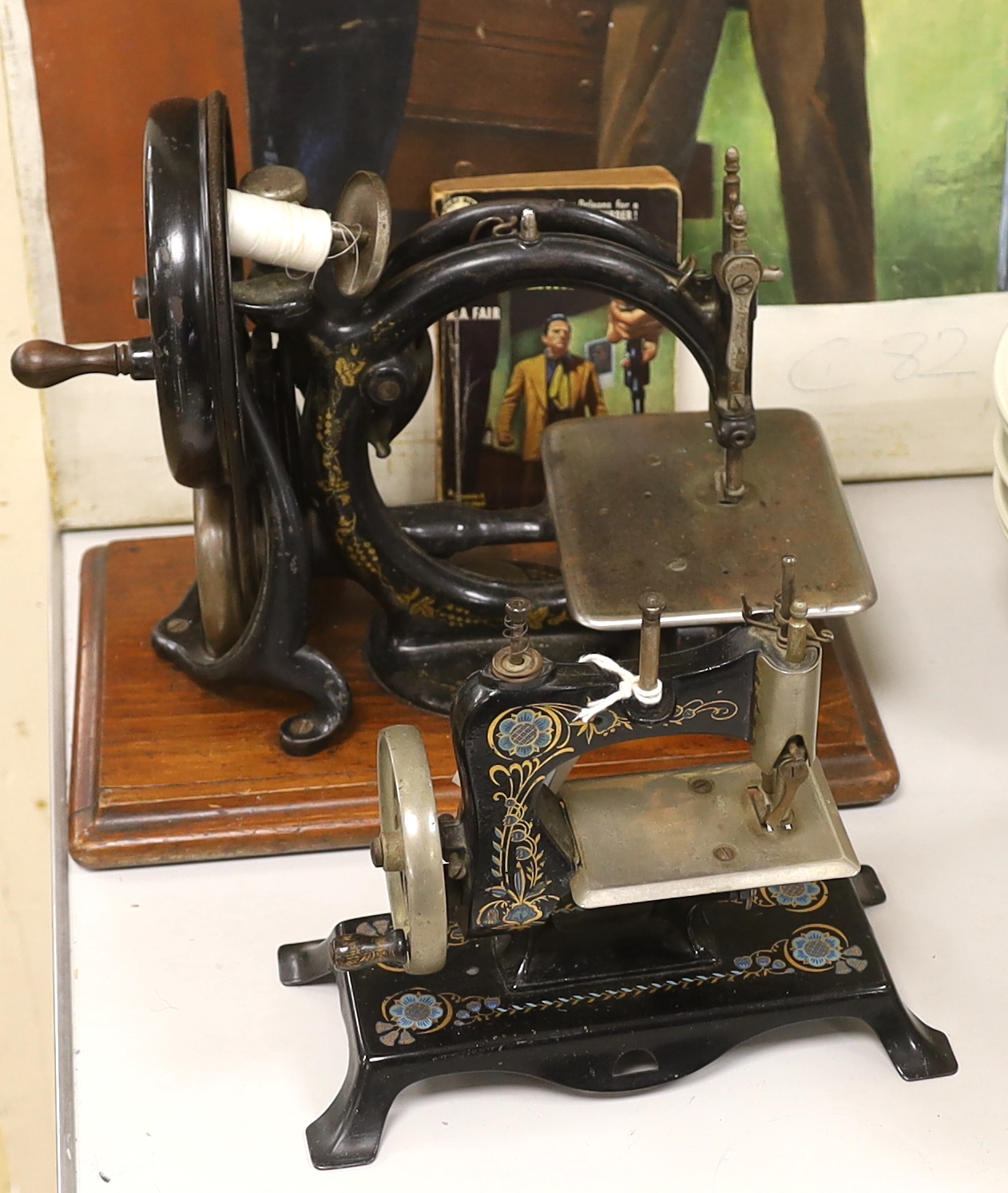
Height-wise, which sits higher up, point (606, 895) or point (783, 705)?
point (783, 705)

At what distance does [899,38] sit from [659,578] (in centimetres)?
66

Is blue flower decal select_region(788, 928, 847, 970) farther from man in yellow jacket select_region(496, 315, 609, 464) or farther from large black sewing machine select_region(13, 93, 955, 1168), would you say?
man in yellow jacket select_region(496, 315, 609, 464)

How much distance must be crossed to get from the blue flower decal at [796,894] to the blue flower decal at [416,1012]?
0.30 meters

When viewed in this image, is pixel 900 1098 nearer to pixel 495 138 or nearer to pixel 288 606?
pixel 288 606

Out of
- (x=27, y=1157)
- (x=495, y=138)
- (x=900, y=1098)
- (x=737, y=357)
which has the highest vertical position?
(x=495, y=138)

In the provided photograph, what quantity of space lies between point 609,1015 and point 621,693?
302mm

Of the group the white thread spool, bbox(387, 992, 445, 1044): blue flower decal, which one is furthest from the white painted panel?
bbox(387, 992, 445, 1044): blue flower decal

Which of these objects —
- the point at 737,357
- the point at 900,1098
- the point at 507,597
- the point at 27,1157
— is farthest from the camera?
the point at 27,1157

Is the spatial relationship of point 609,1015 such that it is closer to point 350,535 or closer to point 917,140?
point 350,535

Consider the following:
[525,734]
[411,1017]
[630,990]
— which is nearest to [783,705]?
[525,734]

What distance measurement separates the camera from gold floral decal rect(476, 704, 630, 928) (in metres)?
1.23

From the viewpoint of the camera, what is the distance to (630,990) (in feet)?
4.55

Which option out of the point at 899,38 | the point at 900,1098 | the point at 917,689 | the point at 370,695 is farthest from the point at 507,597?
the point at 899,38

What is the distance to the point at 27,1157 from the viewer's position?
6.88ft
